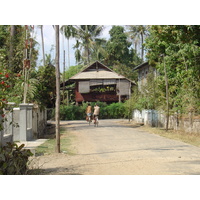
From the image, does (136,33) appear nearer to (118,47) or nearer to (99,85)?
(118,47)

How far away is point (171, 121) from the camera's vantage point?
21.6m

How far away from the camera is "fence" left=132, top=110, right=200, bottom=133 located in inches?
693

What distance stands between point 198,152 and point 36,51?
64.3 ft

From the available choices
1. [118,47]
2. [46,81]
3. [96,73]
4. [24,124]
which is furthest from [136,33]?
[24,124]

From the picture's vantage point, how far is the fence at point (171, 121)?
17.6 meters

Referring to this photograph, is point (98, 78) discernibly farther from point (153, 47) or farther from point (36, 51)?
point (153, 47)

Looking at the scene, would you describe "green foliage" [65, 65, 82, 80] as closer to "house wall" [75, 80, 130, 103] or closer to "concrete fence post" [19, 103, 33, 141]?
"house wall" [75, 80, 130, 103]

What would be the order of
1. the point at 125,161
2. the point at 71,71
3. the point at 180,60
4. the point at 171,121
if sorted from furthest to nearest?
1. the point at 71,71
2. the point at 171,121
3. the point at 180,60
4. the point at 125,161

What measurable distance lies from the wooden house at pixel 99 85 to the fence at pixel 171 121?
11976 mm

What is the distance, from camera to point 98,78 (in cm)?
4284

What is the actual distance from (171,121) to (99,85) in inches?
923

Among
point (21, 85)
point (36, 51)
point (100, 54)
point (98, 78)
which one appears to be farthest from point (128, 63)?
point (21, 85)

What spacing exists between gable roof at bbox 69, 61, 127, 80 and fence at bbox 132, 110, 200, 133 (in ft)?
39.2

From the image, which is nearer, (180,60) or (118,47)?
(180,60)
